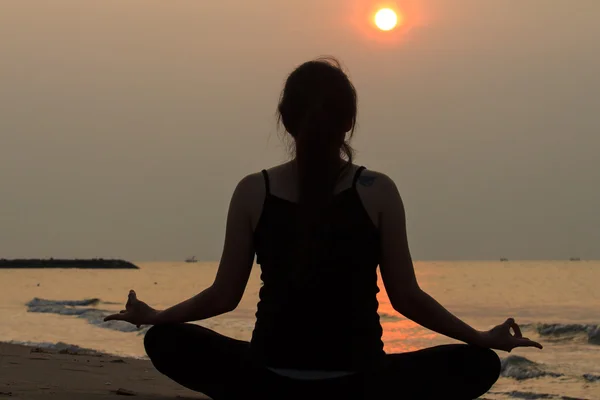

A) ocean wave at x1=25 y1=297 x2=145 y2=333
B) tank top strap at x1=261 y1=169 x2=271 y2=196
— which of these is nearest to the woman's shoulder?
tank top strap at x1=261 y1=169 x2=271 y2=196

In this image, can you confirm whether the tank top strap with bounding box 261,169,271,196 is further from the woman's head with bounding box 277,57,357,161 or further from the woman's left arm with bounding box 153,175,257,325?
the woman's head with bounding box 277,57,357,161

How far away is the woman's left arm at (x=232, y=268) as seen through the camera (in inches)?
123

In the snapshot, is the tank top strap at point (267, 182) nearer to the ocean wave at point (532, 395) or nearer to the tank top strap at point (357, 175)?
the tank top strap at point (357, 175)

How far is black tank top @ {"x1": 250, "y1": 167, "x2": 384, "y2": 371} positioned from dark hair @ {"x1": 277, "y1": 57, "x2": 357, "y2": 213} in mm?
75

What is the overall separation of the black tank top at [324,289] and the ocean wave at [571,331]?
1642 cm

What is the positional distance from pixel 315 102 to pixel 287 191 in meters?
0.34

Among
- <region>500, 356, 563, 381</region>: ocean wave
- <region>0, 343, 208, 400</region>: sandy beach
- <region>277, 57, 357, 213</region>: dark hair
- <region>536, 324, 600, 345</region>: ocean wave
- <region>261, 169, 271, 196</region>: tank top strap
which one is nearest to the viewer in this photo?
<region>277, 57, 357, 213</region>: dark hair

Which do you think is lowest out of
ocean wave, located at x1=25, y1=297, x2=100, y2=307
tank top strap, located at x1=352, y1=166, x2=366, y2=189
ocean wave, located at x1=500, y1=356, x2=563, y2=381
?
ocean wave, located at x1=25, y1=297, x2=100, y2=307

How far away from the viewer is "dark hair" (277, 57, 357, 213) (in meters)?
2.96

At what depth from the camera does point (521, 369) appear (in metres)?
11.3

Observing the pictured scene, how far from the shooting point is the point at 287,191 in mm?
3051

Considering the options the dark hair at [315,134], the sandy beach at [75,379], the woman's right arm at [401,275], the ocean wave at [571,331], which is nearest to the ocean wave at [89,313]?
the sandy beach at [75,379]

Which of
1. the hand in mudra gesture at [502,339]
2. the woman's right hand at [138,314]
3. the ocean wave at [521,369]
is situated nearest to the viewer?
the hand in mudra gesture at [502,339]

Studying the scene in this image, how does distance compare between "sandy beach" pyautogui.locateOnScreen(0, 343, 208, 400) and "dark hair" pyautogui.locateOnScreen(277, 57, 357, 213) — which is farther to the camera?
"sandy beach" pyautogui.locateOnScreen(0, 343, 208, 400)
